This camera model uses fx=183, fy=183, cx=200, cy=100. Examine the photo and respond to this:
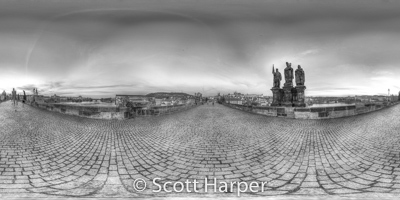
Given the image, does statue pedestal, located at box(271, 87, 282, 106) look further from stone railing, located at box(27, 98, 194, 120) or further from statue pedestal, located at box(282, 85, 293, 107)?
stone railing, located at box(27, 98, 194, 120)

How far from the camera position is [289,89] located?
1545cm

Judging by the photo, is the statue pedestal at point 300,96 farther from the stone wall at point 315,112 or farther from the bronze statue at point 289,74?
the stone wall at point 315,112

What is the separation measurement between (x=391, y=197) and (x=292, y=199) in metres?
1.34

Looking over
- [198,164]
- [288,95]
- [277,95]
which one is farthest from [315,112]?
[198,164]

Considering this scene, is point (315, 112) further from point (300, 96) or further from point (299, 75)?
point (299, 75)

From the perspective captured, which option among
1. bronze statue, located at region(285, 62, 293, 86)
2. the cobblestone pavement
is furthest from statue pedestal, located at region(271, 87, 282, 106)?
the cobblestone pavement

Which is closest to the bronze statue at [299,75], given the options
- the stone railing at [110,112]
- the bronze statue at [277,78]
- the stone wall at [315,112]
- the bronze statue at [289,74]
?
the bronze statue at [289,74]

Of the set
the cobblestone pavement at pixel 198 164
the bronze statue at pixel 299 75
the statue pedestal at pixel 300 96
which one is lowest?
the cobblestone pavement at pixel 198 164

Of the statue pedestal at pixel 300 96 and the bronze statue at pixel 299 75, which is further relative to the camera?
the statue pedestal at pixel 300 96

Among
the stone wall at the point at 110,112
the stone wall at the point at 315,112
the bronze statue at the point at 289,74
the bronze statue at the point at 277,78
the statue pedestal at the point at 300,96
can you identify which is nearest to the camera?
the stone wall at the point at 315,112

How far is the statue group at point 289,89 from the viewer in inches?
571

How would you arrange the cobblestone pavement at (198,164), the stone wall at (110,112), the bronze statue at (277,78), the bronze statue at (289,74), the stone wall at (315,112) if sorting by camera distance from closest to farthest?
the cobblestone pavement at (198,164), the stone wall at (315,112), the stone wall at (110,112), the bronze statue at (289,74), the bronze statue at (277,78)

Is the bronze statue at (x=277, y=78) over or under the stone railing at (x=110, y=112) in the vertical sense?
over

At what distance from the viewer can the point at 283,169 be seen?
3.33 metres
